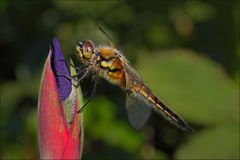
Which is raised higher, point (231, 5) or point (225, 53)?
point (231, 5)

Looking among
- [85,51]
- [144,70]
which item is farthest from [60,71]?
[144,70]

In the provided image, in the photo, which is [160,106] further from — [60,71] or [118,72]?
[60,71]

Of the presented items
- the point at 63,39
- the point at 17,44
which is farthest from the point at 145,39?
the point at 17,44

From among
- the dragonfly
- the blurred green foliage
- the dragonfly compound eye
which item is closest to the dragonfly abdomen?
the dragonfly

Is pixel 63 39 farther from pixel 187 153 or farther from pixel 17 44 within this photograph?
pixel 187 153

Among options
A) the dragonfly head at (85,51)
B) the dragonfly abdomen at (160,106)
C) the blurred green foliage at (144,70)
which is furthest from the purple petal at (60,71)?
the blurred green foliage at (144,70)
